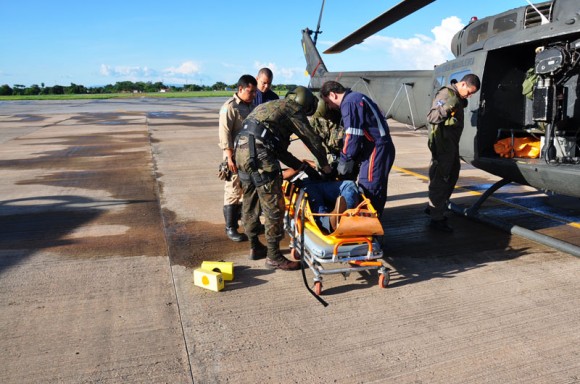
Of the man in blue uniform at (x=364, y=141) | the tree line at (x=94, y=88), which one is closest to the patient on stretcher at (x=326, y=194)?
the man in blue uniform at (x=364, y=141)

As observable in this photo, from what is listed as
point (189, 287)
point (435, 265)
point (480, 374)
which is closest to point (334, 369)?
point (480, 374)

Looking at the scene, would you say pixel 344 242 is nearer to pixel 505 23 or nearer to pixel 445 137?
pixel 445 137

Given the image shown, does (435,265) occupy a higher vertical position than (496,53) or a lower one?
lower

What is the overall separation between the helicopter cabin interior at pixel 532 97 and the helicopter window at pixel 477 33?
2 cm

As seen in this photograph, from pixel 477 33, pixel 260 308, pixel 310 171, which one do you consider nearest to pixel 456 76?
pixel 477 33

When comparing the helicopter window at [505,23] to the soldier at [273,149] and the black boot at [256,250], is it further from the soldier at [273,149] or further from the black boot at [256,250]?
the black boot at [256,250]

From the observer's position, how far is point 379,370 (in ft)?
9.34

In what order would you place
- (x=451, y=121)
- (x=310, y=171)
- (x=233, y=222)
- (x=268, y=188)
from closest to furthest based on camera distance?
(x=268, y=188)
(x=310, y=171)
(x=451, y=121)
(x=233, y=222)

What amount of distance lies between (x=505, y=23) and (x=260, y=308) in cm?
474

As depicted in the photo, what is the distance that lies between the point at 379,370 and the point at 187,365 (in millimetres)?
1227

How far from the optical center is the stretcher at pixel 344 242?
3.71m

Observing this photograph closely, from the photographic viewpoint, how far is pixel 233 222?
17.4 feet

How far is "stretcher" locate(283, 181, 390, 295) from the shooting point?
3.71m

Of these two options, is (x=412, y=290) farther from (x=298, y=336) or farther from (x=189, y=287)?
(x=189, y=287)
